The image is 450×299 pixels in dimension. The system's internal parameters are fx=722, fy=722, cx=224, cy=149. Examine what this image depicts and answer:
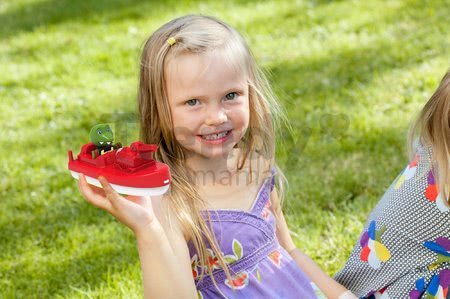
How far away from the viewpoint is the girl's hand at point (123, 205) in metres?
1.81

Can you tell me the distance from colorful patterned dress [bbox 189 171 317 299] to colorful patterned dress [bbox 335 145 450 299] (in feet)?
0.80

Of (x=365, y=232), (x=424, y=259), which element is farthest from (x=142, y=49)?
(x=424, y=259)

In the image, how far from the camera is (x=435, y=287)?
2.08m

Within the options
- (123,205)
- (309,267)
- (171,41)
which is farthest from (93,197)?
(309,267)

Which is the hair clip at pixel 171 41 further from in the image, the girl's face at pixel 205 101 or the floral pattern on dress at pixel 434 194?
the floral pattern on dress at pixel 434 194

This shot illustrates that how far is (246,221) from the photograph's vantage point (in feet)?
7.33

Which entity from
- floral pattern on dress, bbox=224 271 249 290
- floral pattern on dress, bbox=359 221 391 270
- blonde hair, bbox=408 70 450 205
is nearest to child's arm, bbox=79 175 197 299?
floral pattern on dress, bbox=224 271 249 290

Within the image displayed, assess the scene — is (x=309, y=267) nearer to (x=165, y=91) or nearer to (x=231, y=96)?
(x=231, y=96)

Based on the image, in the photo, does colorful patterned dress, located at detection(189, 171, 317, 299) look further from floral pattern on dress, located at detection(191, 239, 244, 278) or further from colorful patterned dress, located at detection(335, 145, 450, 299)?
colorful patterned dress, located at detection(335, 145, 450, 299)

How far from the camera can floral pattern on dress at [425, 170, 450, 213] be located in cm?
206

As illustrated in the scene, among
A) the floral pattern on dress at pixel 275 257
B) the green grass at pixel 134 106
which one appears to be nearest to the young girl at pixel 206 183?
the floral pattern on dress at pixel 275 257

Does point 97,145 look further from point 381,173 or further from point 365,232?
point 381,173

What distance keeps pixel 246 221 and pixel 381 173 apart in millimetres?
1542

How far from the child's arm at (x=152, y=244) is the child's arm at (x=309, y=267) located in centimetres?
59
